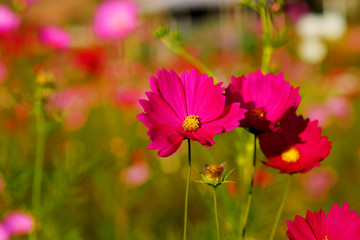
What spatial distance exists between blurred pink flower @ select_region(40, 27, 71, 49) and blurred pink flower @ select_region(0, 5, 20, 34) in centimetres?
9

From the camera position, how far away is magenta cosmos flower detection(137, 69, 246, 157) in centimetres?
47

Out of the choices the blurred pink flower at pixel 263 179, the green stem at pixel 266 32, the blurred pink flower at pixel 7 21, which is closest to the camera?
the green stem at pixel 266 32

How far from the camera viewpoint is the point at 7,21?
4.08 ft

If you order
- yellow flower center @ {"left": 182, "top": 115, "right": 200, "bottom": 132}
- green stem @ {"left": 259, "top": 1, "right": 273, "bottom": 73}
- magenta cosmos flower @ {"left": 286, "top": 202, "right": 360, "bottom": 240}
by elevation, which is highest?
Answer: green stem @ {"left": 259, "top": 1, "right": 273, "bottom": 73}

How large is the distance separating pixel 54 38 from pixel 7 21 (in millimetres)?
172

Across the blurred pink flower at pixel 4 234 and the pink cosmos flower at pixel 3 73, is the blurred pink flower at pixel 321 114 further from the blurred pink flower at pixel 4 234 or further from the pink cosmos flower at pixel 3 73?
the blurred pink flower at pixel 4 234

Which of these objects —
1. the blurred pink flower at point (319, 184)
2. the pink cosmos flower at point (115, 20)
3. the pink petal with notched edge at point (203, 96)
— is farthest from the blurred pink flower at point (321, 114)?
the pink petal with notched edge at point (203, 96)

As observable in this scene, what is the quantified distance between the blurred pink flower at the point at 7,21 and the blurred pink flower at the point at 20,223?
481 mm

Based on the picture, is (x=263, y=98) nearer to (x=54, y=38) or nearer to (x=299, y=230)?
(x=299, y=230)

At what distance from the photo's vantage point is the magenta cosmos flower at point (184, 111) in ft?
1.54

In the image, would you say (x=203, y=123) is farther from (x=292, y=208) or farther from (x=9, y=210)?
(x=292, y=208)

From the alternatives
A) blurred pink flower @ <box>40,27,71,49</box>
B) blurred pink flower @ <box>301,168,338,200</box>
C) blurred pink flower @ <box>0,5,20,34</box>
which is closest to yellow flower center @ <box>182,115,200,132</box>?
blurred pink flower @ <box>40,27,71,49</box>

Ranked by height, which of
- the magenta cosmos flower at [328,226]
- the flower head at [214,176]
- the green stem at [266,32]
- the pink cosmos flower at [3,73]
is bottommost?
the magenta cosmos flower at [328,226]

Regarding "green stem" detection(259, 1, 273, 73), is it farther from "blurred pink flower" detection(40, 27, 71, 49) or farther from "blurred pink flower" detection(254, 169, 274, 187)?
"blurred pink flower" detection(40, 27, 71, 49)
